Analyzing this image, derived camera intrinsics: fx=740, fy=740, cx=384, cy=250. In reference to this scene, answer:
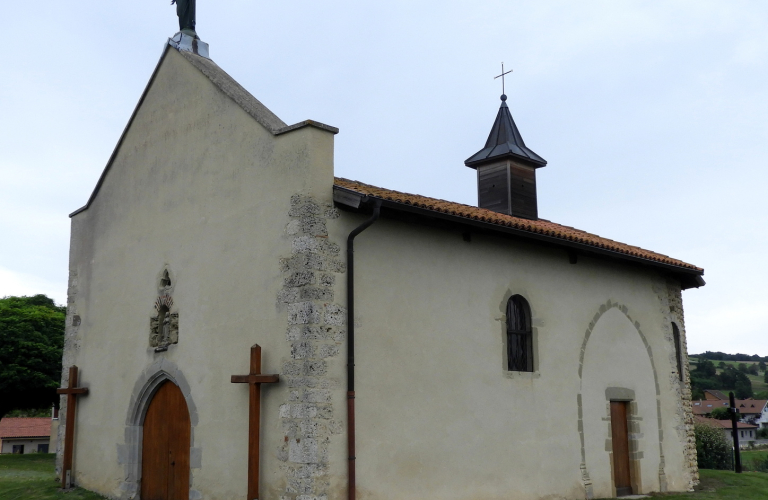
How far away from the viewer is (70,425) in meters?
13.2

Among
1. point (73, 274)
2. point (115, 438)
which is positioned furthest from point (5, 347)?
point (115, 438)

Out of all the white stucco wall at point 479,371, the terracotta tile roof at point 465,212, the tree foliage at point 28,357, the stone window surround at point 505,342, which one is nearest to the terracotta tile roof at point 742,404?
the tree foliage at point 28,357

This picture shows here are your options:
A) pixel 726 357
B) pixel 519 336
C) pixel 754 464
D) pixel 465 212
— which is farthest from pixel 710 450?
pixel 726 357

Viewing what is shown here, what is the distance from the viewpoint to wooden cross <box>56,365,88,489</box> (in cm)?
1291

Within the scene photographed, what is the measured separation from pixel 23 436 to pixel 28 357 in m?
22.2

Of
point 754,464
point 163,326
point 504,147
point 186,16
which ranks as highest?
point 186,16

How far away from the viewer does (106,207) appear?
13.7 meters

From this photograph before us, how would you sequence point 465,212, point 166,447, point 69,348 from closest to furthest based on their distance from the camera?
1. point 465,212
2. point 166,447
3. point 69,348

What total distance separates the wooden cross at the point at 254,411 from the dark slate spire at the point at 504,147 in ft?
31.1

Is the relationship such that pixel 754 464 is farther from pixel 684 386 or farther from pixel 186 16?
pixel 186 16

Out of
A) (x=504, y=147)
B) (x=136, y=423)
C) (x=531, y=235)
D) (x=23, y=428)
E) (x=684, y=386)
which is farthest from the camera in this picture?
(x=23, y=428)

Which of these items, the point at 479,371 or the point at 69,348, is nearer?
the point at 479,371

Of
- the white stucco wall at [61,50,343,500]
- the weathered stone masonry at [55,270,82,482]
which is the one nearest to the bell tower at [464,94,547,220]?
the white stucco wall at [61,50,343,500]

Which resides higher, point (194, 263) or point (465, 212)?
point (465, 212)
